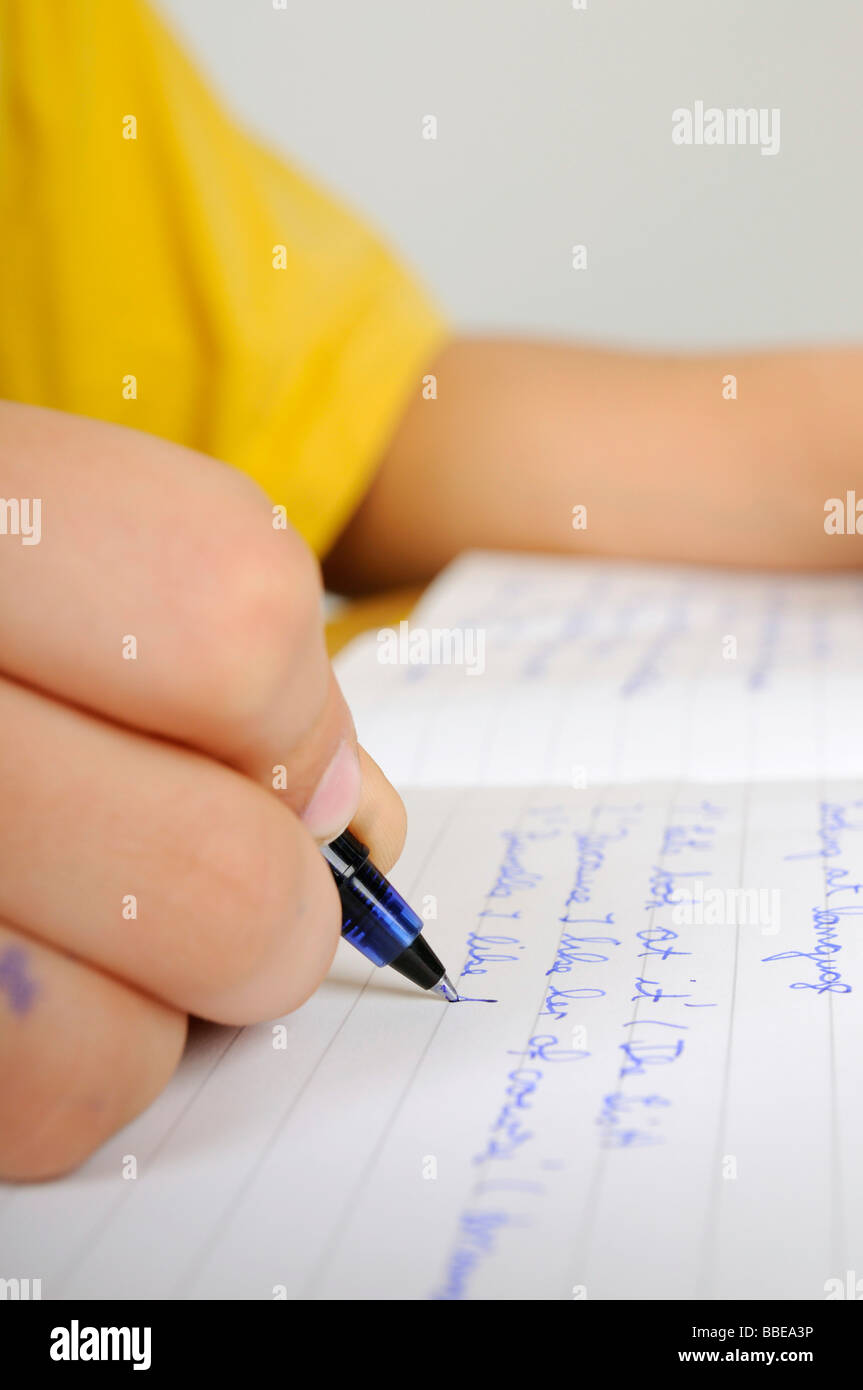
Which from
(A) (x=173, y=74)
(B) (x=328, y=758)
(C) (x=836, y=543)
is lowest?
(C) (x=836, y=543)

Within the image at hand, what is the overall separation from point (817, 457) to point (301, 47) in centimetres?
60

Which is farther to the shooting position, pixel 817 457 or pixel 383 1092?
pixel 817 457

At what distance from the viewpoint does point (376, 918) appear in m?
0.24

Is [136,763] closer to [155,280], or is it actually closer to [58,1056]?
[58,1056]

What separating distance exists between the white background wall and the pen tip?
2.75 ft

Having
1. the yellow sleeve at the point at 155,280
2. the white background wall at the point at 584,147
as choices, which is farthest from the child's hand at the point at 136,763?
the white background wall at the point at 584,147

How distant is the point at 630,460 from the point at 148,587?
0.42 meters

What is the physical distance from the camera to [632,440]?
582 millimetres

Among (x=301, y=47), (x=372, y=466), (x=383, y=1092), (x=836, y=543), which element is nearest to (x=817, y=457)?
(x=836, y=543)

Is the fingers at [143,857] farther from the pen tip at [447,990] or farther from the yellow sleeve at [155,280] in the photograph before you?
the yellow sleeve at [155,280]

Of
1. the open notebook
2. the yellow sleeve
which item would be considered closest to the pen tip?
the open notebook

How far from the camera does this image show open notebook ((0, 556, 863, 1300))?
184mm

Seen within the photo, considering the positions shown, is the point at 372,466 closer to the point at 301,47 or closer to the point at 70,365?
the point at 70,365

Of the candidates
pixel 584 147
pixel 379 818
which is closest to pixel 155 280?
pixel 379 818
